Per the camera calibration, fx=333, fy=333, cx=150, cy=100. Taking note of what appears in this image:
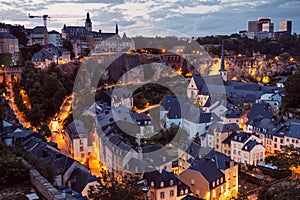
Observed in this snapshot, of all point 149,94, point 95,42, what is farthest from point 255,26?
point 149,94

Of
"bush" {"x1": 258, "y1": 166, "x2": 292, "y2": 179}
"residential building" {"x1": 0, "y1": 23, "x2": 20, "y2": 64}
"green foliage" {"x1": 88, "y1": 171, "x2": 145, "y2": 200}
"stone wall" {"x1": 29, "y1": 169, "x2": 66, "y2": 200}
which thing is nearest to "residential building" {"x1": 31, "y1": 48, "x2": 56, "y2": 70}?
"residential building" {"x1": 0, "y1": 23, "x2": 20, "y2": 64}

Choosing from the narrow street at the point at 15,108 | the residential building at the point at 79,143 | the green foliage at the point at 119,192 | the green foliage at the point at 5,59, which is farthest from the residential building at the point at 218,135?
the green foliage at the point at 5,59

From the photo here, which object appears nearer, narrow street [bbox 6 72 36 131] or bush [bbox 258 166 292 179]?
bush [bbox 258 166 292 179]

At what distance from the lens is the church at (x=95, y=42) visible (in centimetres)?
3944

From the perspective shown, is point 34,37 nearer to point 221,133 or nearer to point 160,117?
point 160,117

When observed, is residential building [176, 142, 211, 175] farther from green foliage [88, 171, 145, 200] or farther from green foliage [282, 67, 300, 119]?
green foliage [282, 67, 300, 119]

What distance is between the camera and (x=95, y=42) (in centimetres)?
4409

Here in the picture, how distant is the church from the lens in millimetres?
39438

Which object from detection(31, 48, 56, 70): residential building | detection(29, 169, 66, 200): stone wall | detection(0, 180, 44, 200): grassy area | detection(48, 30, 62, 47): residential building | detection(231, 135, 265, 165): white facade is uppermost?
detection(48, 30, 62, 47): residential building

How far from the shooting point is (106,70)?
1294 inches

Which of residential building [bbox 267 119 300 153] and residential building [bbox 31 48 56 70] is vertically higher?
residential building [bbox 31 48 56 70]

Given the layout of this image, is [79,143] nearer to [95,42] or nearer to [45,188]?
[45,188]

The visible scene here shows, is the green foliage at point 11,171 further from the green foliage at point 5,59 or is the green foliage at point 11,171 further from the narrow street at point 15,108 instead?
the green foliage at point 5,59

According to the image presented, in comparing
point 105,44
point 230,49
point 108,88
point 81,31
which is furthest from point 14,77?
point 230,49
